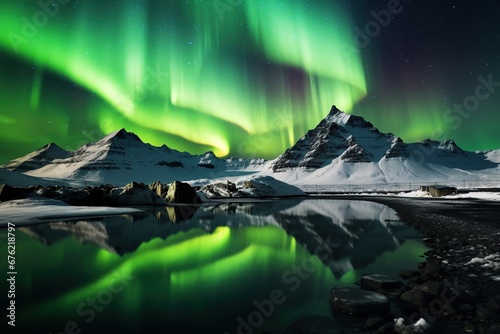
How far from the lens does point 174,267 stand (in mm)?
10719

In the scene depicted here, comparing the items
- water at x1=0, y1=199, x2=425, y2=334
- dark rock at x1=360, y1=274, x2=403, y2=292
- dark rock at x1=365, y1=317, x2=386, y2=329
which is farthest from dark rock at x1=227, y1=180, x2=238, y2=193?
dark rock at x1=365, y1=317, x2=386, y2=329

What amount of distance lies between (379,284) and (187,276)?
560 centimetres

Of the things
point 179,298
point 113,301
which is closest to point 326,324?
point 179,298

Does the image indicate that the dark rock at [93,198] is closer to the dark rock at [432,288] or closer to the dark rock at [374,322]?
the dark rock at [432,288]

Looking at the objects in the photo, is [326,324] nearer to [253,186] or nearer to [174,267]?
[174,267]

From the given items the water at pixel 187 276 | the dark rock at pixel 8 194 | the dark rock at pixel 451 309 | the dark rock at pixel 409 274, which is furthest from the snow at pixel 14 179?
the dark rock at pixel 451 309

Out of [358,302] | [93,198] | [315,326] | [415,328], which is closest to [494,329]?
[415,328]

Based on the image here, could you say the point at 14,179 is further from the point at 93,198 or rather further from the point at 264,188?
the point at 93,198

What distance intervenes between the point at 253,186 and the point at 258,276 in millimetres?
76975

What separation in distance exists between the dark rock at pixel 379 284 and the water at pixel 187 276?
56 cm

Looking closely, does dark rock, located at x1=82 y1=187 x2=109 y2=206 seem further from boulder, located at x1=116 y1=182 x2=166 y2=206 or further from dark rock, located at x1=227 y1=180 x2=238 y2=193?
dark rock, located at x1=227 y1=180 x2=238 y2=193

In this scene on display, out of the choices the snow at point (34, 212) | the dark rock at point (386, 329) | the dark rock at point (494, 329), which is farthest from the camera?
the snow at point (34, 212)

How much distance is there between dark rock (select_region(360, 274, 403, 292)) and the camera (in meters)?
8.04

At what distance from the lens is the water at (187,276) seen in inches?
255
